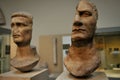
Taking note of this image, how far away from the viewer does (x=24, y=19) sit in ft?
7.04

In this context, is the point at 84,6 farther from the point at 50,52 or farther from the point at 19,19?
the point at 50,52

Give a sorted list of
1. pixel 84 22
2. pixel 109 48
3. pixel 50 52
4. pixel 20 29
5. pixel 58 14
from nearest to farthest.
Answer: pixel 84 22, pixel 20 29, pixel 109 48, pixel 50 52, pixel 58 14

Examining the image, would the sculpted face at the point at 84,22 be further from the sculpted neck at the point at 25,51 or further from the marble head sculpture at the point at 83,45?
the sculpted neck at the point at 25,51

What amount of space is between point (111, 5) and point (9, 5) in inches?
99.9

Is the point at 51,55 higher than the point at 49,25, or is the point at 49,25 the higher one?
the point at 49,25

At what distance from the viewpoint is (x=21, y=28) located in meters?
2.12

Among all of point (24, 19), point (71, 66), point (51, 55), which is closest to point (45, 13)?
point (51, 55)

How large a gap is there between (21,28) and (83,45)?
0.91 metres

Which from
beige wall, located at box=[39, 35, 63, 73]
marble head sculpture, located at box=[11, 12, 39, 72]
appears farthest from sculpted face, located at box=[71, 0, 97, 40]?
beige wall, located at box=[39, 35, 63, 73]

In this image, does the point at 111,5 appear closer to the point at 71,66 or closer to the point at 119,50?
the point at 119,50

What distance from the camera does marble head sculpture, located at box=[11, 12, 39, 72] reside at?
6.87ft

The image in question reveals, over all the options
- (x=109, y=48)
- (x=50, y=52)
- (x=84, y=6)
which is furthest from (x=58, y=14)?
(x=84, y=6)

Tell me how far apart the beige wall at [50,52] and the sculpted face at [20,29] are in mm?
1482

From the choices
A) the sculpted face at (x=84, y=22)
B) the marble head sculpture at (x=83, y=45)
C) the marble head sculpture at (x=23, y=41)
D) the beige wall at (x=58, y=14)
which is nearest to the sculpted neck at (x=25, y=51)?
the marble head sculpture at (x=23, y=41)
